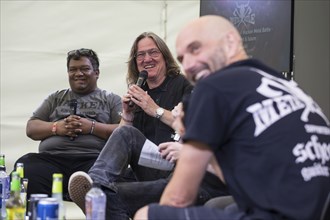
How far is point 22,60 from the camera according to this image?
398 centimetres

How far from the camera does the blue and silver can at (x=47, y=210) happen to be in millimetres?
1584

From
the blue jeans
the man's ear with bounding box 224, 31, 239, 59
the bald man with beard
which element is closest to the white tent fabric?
the blue jeans

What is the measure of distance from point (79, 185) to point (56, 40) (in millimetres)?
1890

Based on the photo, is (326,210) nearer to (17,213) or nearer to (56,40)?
(17,213)

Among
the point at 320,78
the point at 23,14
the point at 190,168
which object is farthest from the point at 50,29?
the point at 190,168

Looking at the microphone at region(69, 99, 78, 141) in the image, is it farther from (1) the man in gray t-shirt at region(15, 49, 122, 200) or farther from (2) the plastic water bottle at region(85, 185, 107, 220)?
(2) the plastic water bottle at region(85, 185, 107, 220)

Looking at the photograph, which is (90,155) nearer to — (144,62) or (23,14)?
(144,62)

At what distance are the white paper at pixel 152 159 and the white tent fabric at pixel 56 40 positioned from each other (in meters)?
1.62

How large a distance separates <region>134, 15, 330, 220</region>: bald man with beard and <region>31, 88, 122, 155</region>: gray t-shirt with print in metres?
1.97

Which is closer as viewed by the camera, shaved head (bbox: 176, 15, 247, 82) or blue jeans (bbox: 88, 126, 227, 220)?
shaved head (bbox: 176, 15, 247, 82)

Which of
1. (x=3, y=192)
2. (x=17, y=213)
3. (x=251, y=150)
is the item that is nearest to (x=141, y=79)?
(x=3, y=192)

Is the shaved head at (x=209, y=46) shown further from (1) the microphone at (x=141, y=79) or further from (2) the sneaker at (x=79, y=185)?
(1) the microphone at (x=141, y=79)

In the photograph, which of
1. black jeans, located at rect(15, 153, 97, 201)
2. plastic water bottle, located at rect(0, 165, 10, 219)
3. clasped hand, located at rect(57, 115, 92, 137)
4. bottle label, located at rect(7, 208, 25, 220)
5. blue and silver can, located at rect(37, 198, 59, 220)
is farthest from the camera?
clasped hand, located at rect(57, 115, 92, 137)

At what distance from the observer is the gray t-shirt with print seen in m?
3.32
